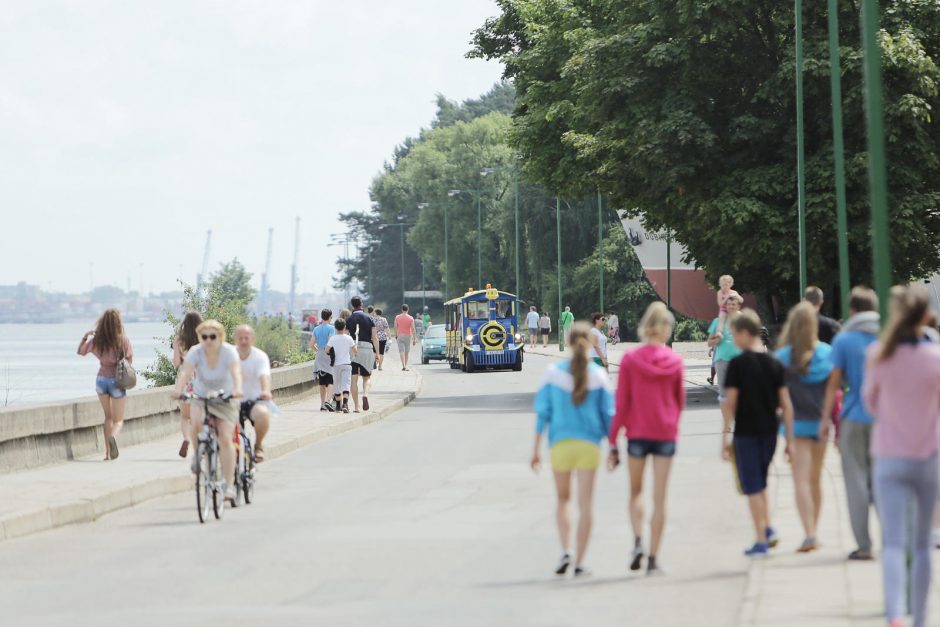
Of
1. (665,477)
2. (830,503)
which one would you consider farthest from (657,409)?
(830,503)

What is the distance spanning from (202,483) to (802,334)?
5378 mm

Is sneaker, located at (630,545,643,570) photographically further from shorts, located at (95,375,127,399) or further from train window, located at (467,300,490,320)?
train window, located at (467,300,490,320)

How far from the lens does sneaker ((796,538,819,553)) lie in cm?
1032

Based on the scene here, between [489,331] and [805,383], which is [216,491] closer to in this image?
[805,383]

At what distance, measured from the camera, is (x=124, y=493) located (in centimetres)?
1484

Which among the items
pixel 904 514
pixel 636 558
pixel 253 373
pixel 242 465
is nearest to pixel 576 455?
pixel 636 558

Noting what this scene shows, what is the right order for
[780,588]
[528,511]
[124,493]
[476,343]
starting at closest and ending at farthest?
[780,588]
[528,511]
[124,493]
[476,343]

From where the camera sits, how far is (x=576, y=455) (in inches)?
391

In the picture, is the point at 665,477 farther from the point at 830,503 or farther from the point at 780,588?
the point at 830,503

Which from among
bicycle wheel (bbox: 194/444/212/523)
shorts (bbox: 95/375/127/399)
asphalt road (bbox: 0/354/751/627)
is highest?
shorts (bbox: 95/375/127/399)

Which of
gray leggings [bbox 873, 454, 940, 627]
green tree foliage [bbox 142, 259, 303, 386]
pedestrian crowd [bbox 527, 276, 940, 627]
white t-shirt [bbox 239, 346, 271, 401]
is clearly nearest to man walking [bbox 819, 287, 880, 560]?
pedestrian crowd [bbox 527, 276, 940, 627]

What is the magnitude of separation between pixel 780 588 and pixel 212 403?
6220mm

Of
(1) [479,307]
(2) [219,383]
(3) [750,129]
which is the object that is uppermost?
(3) [750,129]

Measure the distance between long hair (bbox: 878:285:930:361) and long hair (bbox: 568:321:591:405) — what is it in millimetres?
2871
